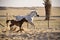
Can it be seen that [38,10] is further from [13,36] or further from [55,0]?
[13,36]

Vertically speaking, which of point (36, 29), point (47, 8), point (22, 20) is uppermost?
point (47, 8)

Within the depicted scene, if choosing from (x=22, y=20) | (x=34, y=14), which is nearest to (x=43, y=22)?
(x=34, y=14)

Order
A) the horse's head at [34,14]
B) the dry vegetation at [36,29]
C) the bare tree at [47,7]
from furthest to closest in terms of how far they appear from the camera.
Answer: the horse's head at [34,14] < the bare tree at [47,7] < the dry vegetation at [36,29]

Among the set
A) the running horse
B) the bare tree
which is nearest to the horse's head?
the running horse

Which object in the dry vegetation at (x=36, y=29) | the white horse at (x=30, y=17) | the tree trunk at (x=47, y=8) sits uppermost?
the tree trunk at (x=47, y=8)

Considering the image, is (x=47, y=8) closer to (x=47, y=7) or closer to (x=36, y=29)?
(x=47, y=7)

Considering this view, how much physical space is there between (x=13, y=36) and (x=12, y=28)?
163mm

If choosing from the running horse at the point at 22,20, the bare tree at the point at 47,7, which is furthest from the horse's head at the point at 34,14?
the bare tree at the point at 47,7

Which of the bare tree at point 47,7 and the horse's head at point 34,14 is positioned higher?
the bare tree at point 47,7

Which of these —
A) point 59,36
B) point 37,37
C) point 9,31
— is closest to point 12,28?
point 9,31

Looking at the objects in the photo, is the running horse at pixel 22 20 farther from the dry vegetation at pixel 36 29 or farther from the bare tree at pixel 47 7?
the bare tree at pixel 47 7

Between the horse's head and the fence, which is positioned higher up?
the horse's head

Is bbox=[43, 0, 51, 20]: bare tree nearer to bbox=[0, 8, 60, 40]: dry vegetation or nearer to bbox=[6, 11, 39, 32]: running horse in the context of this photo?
bbox=[0, 8, 60, 40]: dry vegetation

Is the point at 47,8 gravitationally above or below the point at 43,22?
above
